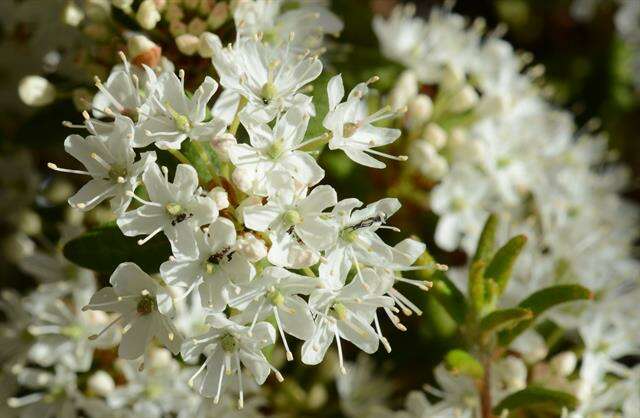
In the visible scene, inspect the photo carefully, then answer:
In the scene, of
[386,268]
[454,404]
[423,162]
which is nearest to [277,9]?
[423,162]

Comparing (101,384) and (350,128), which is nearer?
(350,128)

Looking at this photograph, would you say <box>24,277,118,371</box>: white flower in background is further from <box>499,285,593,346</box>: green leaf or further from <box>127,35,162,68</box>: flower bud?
<box>499,285,593,346</box>: green leaf

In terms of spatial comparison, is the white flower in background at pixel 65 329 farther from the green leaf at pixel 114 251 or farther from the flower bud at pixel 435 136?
the flower bud at pixel 435 136

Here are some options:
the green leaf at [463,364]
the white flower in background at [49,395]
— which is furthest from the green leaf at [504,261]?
the white flower in background at [49,395]

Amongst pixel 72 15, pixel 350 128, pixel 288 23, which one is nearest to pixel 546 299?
pixel 350 128

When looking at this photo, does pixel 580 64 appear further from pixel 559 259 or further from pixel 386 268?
pixel 386 268

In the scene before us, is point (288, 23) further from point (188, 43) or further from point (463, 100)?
point (463, 100)
